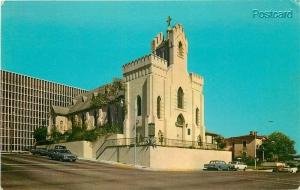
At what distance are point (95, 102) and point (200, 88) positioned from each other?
16199 mm

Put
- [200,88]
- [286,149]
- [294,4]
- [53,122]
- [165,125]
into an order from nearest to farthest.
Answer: [294,4], [165,125], [200,88], [53,122], [286,149]

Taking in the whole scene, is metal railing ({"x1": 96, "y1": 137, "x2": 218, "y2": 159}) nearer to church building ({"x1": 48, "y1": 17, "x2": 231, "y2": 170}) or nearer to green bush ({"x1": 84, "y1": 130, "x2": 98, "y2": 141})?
church building ({"x1": 48, "y1": 17, "x2": 231, "y2": 170})

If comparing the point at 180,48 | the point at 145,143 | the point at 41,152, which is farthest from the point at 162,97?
the point at 41,152

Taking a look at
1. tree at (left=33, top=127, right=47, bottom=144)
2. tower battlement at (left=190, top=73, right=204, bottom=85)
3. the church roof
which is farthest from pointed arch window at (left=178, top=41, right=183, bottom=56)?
tree at (left=33, top=127, right=47, bottom=144)

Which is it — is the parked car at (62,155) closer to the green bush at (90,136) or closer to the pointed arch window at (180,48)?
the green bush at (90,136)

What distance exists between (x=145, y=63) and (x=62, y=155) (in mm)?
15811

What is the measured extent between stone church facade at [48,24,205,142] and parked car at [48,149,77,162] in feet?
30.9

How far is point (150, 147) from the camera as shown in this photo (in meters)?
40.6

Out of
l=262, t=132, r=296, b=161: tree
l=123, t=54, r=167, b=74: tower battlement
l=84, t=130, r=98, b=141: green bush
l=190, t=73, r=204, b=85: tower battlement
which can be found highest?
l=123, t=54, r=167, b=74: tower battlement

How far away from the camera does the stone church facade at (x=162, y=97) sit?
46.9 m

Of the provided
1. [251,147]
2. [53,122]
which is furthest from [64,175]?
[251,147]

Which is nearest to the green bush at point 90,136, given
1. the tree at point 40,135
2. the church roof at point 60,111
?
the tree at point 40,135

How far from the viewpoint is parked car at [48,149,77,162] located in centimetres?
3853

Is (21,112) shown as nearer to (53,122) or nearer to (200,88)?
(53,122)
